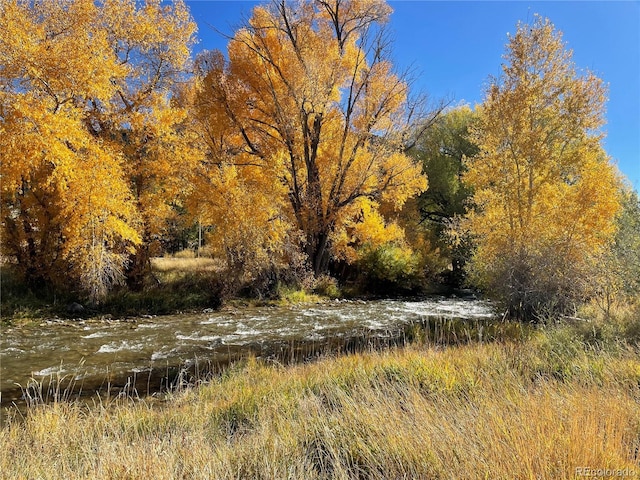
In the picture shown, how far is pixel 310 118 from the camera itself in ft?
58.6

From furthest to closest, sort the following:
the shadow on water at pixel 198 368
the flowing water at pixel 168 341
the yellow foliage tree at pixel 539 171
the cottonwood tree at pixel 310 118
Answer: the cottonwood tree at pixel 310 118 → the yellow foliage tree at pixel 539 171 → the flowing water at pixel 168 341 → the shadow on water at pixel 198 368

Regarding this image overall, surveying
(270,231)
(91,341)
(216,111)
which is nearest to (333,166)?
(270,231)

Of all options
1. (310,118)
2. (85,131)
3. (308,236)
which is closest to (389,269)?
(308,236)

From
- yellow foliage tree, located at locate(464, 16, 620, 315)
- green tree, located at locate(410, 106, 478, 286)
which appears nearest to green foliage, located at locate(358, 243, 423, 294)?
green tree, located at locate(410, 106, 478, 286)

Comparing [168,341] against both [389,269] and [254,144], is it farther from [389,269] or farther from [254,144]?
[389,269]

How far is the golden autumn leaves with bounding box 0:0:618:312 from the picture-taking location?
412 inches

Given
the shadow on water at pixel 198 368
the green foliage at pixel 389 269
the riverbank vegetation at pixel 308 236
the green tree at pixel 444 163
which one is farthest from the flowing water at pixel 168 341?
the green tree at pixel 444 163

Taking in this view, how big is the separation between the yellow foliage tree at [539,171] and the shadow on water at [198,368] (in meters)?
1.92

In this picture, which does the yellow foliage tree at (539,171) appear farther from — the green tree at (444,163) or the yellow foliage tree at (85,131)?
the green tree at (444,163)

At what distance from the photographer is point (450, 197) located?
26062 millimetres

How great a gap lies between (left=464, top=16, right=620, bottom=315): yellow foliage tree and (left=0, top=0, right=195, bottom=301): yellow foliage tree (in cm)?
1127

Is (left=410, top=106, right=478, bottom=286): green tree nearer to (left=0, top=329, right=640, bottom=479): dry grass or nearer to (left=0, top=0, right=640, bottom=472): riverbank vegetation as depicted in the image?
(left=0, top=0, right=640, bottom=472): riverbank vegetation

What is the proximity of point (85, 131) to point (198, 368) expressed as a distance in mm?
8812

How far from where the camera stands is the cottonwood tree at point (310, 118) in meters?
16.2
